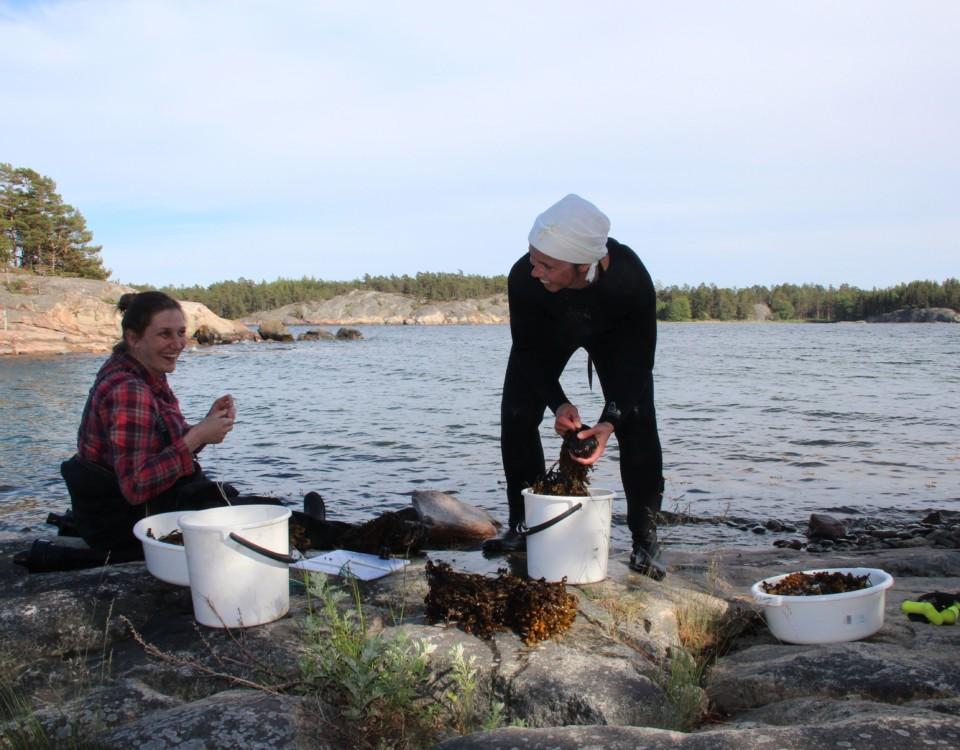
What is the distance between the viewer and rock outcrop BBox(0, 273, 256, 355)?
50.1 metres

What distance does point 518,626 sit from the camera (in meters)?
3.83

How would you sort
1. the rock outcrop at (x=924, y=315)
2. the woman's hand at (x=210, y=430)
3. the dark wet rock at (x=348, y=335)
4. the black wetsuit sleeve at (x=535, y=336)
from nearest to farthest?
the woman's hand at (x=210, y=430) → the black wetsuit sleeve at (x=535, y=336) → the dark wet rock at (x=348, y=335) → the rock outcrop at (x=924, y=315)

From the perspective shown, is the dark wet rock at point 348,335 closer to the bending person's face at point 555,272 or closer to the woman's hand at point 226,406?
the woman's hand at point 226,406

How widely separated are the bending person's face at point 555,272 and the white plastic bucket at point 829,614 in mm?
1929

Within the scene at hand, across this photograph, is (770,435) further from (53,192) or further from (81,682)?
(53,192)

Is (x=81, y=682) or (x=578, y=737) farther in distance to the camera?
(x=81, y=682)

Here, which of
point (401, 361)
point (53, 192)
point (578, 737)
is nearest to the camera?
point (578, 737)

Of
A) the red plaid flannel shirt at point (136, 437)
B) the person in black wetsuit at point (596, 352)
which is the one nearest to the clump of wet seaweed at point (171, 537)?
the red plaid flannel shirt at point (136, 437)

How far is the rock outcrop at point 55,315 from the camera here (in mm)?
50094

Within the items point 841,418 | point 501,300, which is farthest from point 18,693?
point 501,300

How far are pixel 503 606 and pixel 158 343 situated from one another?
2606mm

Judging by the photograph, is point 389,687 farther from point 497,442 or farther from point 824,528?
point 497,442

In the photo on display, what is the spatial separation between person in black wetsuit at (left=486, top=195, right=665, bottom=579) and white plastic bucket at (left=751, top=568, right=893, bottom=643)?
1018 millimetres

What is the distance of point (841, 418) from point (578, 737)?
18.1m
